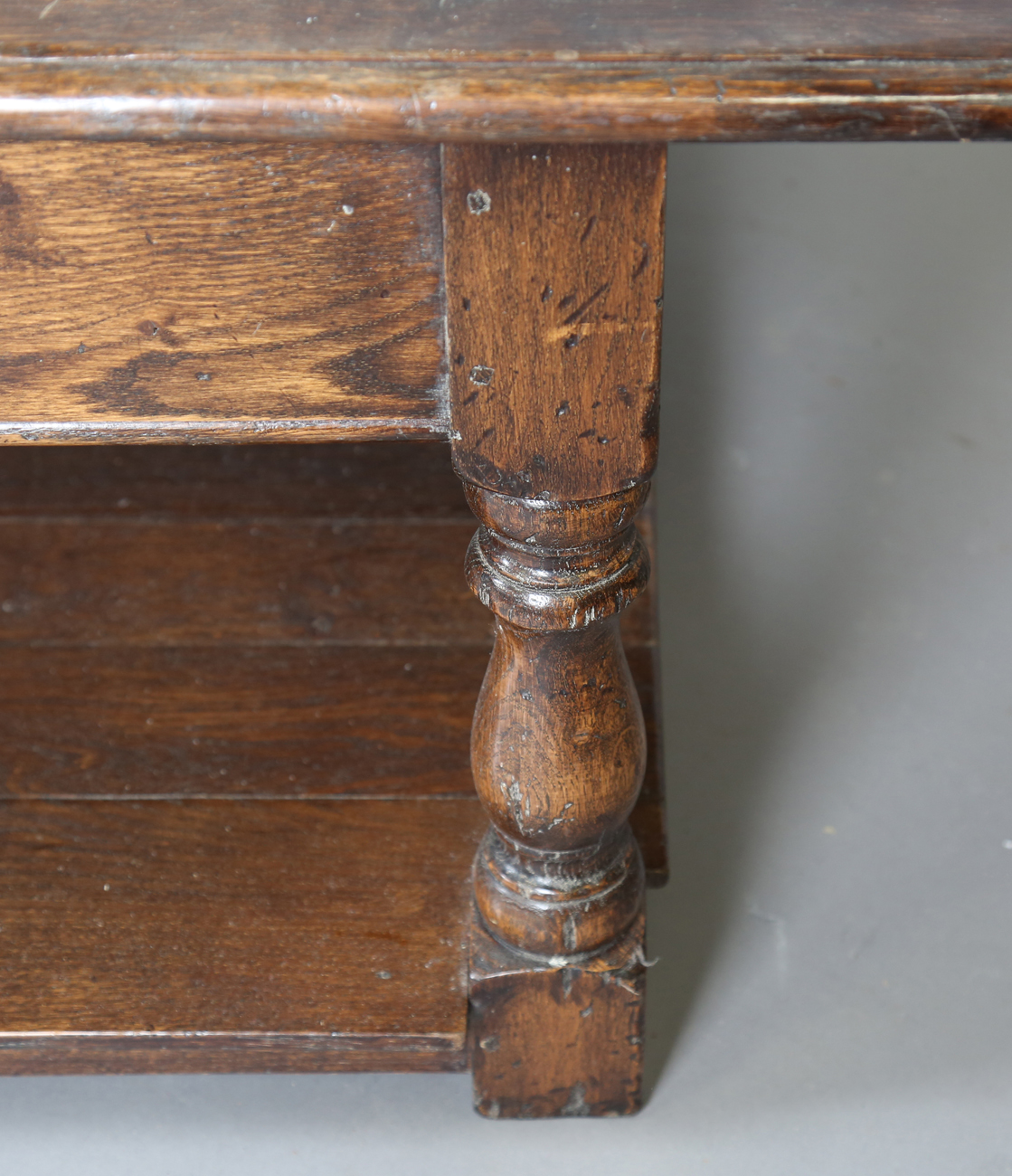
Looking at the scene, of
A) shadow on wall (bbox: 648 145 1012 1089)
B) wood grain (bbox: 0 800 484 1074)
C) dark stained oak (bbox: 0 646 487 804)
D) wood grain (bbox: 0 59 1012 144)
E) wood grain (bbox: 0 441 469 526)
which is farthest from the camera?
wood grain (bbox: 0 441 469 526)

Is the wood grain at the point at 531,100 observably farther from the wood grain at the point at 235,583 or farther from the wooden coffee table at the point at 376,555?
the wood grain at the point at 235,583

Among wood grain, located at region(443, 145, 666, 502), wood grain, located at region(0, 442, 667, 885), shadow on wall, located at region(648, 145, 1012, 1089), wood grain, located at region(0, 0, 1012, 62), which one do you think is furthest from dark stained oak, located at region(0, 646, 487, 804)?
wood grain, located at region(0, 0, 1012, 62)

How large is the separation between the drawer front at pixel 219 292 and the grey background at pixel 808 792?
0.53 m

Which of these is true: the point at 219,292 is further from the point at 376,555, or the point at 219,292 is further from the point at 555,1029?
the point at 376,555

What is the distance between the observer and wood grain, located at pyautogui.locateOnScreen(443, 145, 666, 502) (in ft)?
1.98

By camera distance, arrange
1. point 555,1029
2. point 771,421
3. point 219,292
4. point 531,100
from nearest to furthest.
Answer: point 531,100 < point 219,292 < point 555,1029 < point 771,421

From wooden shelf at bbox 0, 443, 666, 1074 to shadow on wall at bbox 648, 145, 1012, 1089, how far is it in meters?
0.09

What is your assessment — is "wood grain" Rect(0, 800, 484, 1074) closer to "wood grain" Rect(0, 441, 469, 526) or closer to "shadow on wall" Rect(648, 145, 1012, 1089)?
"shadow on wall" Rect(648, 145, 1012, 1089)

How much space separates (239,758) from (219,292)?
1.85 feet

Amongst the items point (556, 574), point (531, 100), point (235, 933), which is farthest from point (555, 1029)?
point (531, 100)

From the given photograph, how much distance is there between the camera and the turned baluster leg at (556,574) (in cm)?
62

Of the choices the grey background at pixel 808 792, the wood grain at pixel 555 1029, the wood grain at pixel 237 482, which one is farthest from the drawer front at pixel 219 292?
the wood grain at pixel 237 482

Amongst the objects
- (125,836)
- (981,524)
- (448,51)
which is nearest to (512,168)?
(448,51)

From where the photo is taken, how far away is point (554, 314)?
2.12 ft
